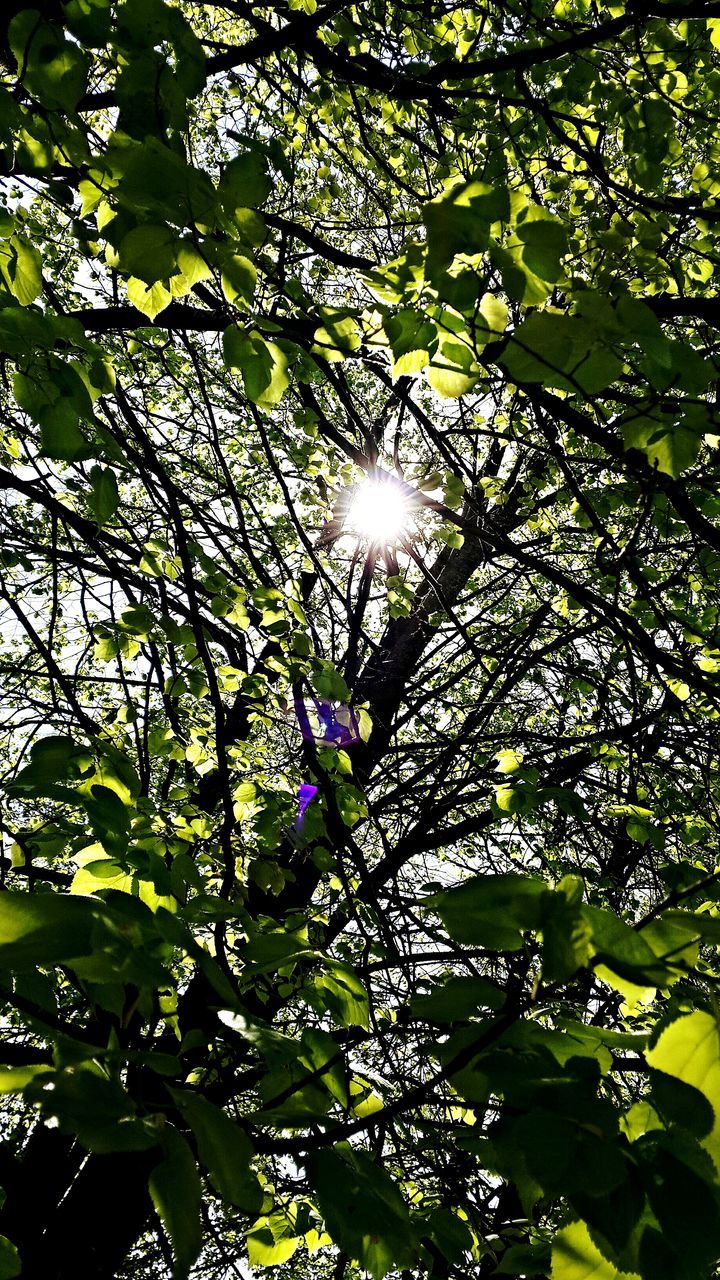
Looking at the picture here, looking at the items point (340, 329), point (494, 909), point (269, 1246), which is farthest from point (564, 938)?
point (269, 1246)

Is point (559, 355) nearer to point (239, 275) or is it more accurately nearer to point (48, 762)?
point (239, 275)

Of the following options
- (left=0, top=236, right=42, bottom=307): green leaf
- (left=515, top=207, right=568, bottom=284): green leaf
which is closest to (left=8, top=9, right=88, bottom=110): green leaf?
(left=0, top=236, right=42, bottom=307): green leaf

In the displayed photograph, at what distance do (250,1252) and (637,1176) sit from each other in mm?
1595

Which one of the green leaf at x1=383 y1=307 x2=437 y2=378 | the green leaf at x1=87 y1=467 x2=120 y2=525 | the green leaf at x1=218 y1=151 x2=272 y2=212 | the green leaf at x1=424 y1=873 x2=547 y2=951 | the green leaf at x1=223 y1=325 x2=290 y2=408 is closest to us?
the green leaf at x1=424 y1=873 x2=547 y2=951

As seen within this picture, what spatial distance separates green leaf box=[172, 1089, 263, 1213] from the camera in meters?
0.77

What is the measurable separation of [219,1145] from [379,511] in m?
3.76

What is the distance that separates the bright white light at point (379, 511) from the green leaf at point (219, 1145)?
3018mm

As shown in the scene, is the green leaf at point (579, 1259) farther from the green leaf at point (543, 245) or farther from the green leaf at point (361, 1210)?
the green leaf at point (543, 245)

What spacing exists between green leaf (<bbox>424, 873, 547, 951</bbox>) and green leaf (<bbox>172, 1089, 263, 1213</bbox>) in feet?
1.11

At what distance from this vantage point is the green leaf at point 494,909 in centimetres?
80

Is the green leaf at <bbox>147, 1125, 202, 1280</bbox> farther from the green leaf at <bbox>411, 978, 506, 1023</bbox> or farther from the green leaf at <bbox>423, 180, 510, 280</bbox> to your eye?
the green leaf at <bbox>423, 180, 510, 280</bbox>

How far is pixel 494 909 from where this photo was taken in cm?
81

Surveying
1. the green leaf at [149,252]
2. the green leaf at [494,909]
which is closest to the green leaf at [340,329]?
the green leaf at [149,252]

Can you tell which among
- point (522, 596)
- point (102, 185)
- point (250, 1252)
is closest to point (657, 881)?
point (522, 596)
